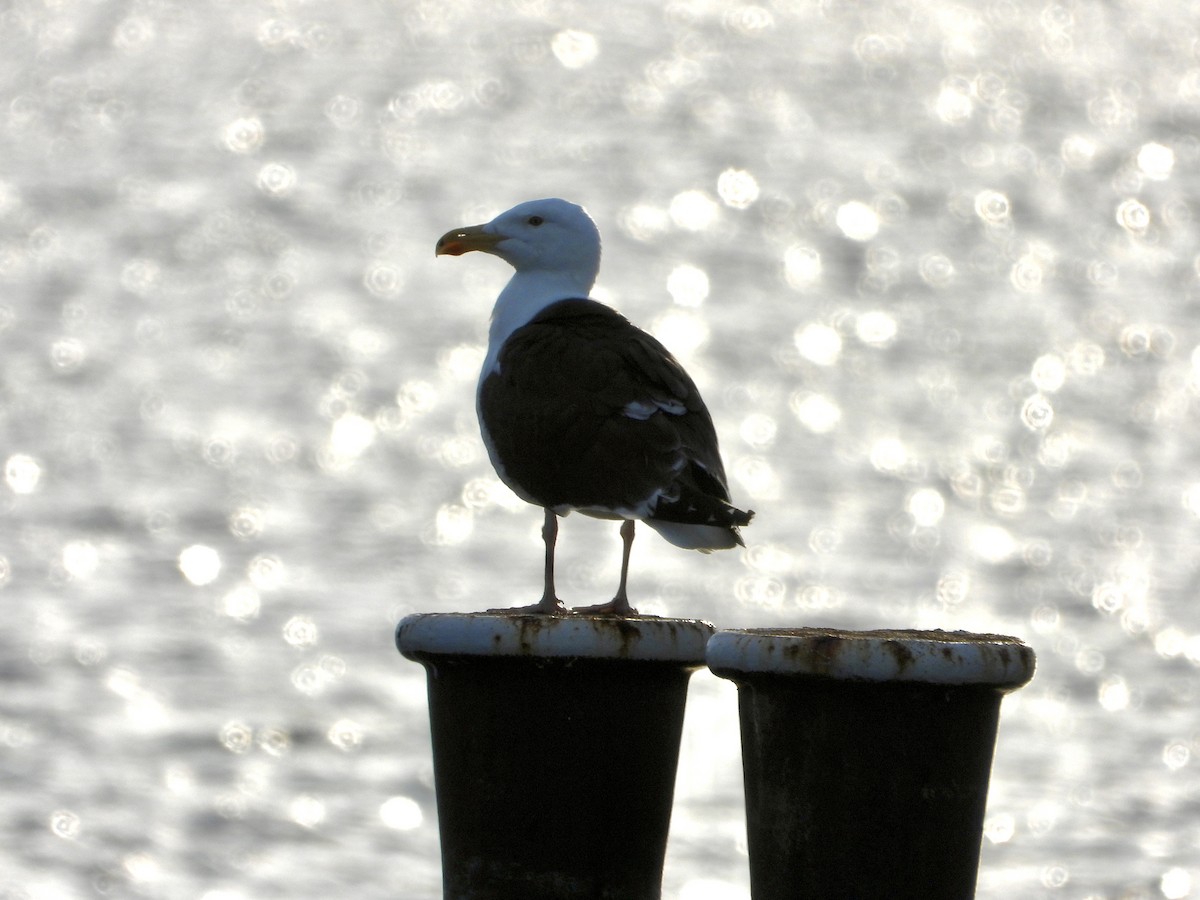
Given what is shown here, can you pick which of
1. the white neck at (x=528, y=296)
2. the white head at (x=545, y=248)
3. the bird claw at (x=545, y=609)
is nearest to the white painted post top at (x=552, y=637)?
the bird claw at (x=545, y=609)

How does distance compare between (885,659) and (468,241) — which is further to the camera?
(468,241)

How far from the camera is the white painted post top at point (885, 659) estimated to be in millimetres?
5090

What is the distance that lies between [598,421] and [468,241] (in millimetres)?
1744

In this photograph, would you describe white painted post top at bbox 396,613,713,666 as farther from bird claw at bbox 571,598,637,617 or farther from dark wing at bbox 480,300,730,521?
bird claw at bbox 571,598,637,617

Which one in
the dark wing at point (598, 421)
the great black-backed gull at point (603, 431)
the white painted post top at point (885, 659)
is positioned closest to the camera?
the white painted post top at point (885, 659)

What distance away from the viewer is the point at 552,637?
560 cm

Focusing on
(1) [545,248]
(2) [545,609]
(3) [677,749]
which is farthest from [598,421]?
(1) [545,248]

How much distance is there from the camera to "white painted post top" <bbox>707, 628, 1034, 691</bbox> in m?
5.09

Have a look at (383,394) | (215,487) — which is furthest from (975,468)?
(215,487)

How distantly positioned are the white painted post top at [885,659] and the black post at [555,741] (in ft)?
1.54

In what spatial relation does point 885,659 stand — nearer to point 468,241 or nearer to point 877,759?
point 877,759

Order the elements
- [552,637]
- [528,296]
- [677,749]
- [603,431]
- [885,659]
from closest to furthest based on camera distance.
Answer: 1. [885,659]
2. [552,637]
3. [677,749]
4. [603,431]
5. [528,296]

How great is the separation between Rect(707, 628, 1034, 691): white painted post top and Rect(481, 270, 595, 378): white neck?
2256 millimetres

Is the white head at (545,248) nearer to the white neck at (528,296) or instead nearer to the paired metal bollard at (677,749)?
the white neck at (528,296)
